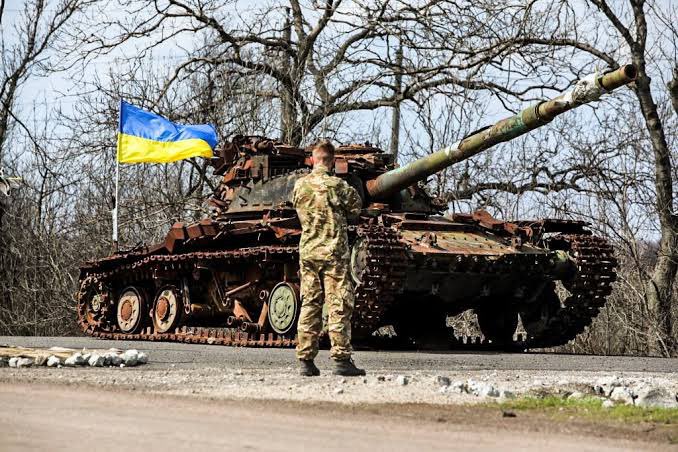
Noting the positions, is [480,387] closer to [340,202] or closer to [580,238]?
[340,202]

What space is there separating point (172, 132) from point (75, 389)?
15695mm

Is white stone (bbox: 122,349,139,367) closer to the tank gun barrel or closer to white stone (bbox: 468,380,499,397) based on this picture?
white stone (bbox: 468,380,499,397)

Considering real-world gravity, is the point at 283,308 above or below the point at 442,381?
above

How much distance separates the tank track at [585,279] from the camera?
17.0 meters

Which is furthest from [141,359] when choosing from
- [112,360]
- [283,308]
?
[283,308]

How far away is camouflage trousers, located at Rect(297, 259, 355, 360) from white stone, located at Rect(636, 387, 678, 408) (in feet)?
7.97

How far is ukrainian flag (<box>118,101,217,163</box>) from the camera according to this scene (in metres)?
23.6

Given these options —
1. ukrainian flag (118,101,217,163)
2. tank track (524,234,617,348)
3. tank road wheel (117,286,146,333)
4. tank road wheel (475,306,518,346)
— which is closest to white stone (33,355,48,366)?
tank track (524,234,617,348)

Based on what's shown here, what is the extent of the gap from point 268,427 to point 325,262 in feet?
11.9

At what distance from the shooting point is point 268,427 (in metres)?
6.64

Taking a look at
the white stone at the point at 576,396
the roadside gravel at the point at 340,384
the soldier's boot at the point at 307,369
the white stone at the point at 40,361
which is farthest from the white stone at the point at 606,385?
the white stone at the point at 40,361

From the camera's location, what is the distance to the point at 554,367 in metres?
13.2

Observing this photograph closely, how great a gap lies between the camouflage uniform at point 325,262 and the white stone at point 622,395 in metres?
2.20

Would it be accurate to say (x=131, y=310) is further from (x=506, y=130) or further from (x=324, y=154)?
(x=324, y=154)
